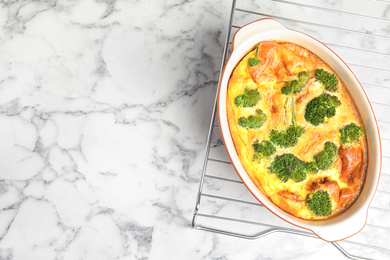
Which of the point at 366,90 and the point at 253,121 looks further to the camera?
→ the point at 366,90

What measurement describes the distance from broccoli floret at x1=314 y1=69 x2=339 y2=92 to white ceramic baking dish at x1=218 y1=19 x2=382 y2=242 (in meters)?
0.04

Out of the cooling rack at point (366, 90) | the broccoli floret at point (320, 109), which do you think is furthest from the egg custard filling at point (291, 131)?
the cooling rack at point (366, 90)

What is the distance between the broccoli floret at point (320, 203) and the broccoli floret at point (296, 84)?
0.34 m

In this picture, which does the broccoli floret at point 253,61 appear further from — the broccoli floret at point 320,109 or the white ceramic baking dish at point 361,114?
the broccoli floret at point 320,109

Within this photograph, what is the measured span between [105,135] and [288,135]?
0.69m

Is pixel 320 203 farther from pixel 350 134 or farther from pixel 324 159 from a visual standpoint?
pixel 350 134

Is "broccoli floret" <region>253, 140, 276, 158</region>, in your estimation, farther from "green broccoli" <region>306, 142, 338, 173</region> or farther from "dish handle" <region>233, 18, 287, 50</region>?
"dish handle" <region>233, 18, 287, 50</region>

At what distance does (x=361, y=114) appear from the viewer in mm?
1562

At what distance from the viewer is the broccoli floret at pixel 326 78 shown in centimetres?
154

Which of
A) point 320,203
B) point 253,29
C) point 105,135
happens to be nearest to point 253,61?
point 253,29

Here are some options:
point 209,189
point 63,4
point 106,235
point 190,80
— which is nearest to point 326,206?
point 209,189

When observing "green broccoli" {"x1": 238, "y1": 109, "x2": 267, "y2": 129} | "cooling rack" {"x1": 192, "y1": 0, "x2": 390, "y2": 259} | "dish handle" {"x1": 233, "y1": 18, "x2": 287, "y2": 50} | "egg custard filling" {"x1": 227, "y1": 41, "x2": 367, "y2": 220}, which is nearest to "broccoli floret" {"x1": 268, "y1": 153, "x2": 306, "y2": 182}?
"egg custard filling" {"x1": 227, "y1": 41, "x2": 367, "y2": 220}

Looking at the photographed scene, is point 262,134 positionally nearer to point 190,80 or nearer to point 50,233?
point 190,80

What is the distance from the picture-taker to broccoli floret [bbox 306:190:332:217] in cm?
149
